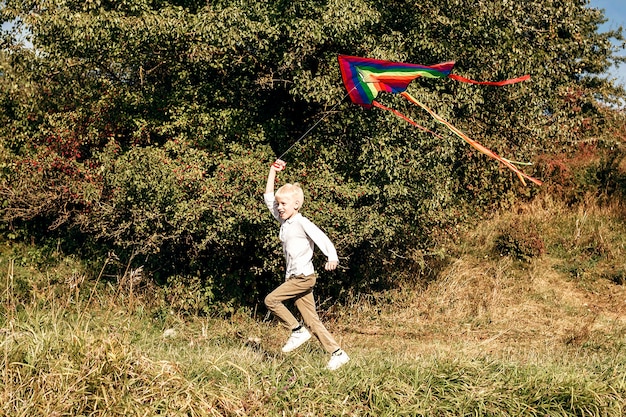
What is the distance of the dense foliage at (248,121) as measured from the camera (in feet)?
29.3

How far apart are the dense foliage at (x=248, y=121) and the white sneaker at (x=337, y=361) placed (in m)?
3.12

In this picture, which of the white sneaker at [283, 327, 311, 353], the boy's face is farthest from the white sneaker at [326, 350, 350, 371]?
Answer: the boy's face

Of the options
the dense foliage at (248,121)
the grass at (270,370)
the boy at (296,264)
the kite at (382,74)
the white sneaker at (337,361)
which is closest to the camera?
the grass at (270,370)

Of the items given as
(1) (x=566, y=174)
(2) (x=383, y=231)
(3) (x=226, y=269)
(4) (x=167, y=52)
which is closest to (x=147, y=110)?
(4) (x=167, y=52)

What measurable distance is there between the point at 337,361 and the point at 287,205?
1415 mm

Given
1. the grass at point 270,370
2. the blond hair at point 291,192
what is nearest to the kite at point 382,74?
the blond hair at point 291,192

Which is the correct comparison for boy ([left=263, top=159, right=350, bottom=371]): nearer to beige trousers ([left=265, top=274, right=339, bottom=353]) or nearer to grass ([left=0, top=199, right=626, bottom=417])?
beige trousers ([left=265, top=274, right=339, bottom=353])

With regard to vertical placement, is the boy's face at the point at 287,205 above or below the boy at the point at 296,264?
above

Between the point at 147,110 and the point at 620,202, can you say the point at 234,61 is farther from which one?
the point at 620,202

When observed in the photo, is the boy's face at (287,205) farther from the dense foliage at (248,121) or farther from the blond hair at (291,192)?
the dense foliage at (248,121)

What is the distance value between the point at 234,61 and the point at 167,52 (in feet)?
4.03

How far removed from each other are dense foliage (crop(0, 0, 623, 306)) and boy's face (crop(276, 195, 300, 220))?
2723 millimetres

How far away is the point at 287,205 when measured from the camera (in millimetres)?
5922

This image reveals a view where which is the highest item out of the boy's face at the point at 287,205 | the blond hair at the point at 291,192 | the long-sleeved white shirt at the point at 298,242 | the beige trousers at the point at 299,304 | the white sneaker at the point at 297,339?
the blond hair at the point at 291,192
